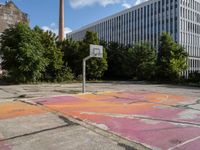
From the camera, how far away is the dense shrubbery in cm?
2520

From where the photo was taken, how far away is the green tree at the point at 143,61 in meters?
33.8

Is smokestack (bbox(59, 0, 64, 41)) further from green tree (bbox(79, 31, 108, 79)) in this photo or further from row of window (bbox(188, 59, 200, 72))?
row of window (bbox(188, 59, 200, 72))

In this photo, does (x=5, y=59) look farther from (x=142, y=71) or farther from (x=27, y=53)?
(x=142, y=71)

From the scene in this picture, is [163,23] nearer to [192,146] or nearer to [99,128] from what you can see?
[99,128]

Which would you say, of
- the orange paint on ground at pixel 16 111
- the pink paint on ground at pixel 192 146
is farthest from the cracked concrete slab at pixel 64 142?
the orange paint on ground at pixel 16 111

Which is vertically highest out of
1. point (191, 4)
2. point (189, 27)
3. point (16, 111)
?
point (191, 4)

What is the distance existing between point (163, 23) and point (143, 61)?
4093cm

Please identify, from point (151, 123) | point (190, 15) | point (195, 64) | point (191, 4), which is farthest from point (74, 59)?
point (191, 4)

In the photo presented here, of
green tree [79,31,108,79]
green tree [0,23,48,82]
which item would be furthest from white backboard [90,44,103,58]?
green tree [79,31,108,79]

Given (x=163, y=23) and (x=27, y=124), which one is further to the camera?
(x=163, y=23)

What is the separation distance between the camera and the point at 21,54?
80.9 feet

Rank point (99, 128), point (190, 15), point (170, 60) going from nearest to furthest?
point (99, 128), point (170, 60), point (190, 15)

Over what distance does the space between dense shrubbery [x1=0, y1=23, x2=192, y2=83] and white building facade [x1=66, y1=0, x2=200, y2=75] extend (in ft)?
83.4

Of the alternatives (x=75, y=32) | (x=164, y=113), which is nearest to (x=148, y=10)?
(x=75, y=32)
